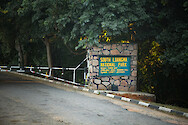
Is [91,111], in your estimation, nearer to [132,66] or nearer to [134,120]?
[134,120]

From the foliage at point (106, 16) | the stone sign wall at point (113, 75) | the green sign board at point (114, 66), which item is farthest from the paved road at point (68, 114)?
the foliage at point (106, 16)

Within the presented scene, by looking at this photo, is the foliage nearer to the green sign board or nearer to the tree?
the tree

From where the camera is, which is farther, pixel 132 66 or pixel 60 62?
pixel 60 62

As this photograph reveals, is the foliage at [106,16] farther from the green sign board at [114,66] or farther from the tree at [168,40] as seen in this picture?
the green sign board at [114,66]

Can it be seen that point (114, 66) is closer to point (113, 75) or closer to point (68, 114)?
point (113, 75)

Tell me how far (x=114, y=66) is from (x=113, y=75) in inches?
20.5

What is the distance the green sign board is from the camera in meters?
14.2

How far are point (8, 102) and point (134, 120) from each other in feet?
15.8

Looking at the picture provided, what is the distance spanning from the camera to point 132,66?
1458 cm

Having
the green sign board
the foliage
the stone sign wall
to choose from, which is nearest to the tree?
the foliage

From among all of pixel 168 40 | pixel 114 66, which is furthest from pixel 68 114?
pixel 168 40

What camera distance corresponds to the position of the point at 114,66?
1428 centimetres

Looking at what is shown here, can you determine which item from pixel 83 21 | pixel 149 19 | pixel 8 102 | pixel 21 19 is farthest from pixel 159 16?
pixel 21 19

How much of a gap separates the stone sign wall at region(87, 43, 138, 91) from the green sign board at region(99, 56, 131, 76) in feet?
0.48
